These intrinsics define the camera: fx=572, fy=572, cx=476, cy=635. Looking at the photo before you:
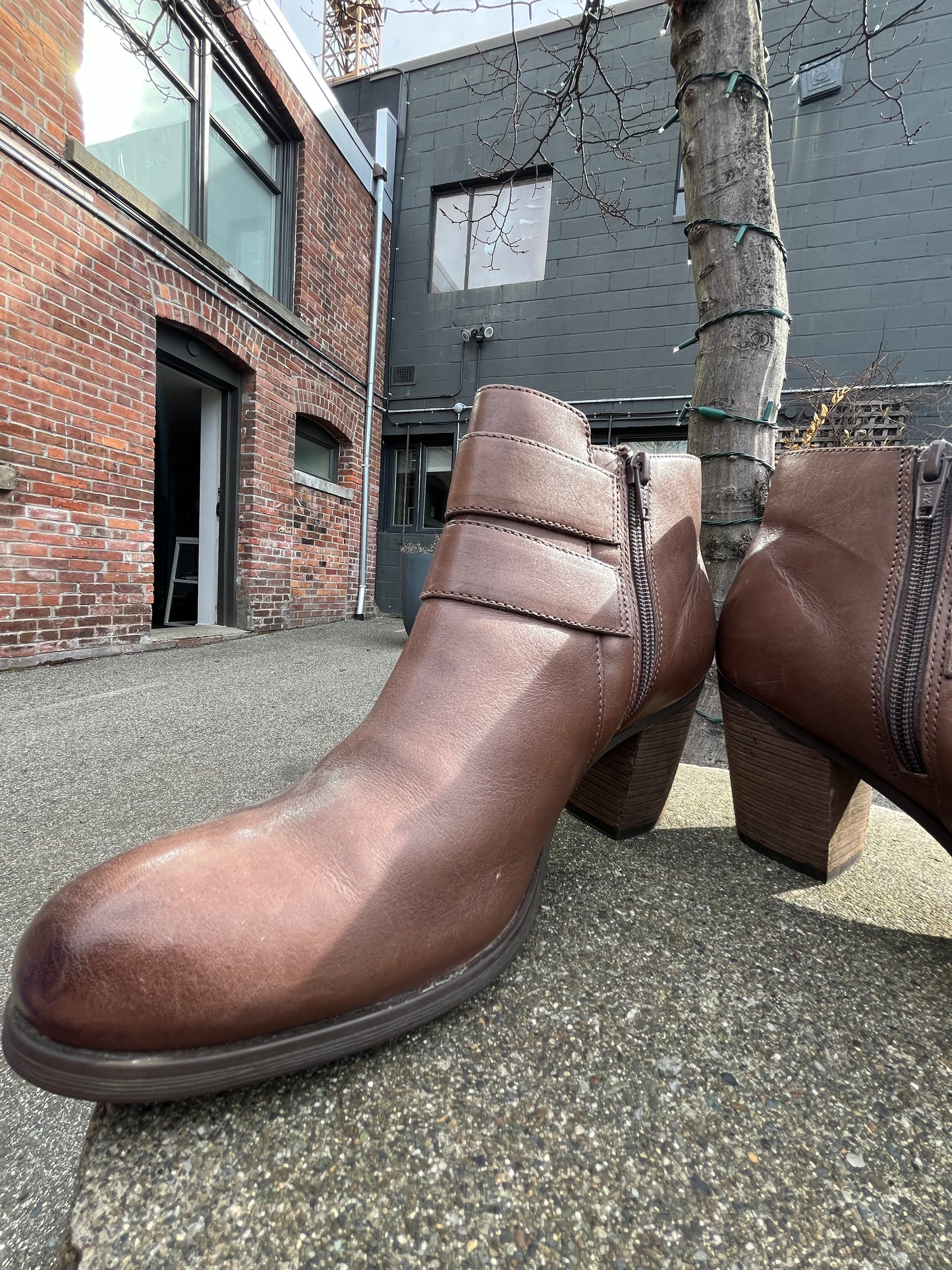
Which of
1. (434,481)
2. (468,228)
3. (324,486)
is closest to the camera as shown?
(324,486)

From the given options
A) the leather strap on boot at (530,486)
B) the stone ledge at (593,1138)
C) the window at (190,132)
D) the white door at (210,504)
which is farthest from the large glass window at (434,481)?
the stone ledge at (593,1138)

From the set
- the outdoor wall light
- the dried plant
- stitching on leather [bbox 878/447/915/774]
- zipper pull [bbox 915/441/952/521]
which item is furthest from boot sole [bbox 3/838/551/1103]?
the outdoor wall light

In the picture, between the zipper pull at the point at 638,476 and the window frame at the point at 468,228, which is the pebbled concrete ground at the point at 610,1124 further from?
the window frame at the point at 468,228

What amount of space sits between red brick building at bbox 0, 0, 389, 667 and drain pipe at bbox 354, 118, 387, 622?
0.09 m

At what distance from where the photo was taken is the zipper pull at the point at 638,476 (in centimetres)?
66

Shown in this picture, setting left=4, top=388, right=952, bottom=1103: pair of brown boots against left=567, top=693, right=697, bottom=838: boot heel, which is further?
left=567, top=693, right=697, bottom=838: boot heel

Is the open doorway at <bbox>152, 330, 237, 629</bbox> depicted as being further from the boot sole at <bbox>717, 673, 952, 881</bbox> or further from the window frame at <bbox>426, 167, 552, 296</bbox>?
the boot sole at <bbox>717, 673, 952, 881</bbox>

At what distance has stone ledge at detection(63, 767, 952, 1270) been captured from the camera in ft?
1.03

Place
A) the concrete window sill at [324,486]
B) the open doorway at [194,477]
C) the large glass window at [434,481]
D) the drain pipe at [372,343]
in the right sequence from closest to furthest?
the open doorway at [194,477] → the concrete window sill at [324,486] → the drain pipe at [372,343] → the large glass window at [434,481]

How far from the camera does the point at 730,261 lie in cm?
120

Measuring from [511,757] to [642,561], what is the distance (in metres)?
0.29

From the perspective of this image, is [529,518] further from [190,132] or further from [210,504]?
[190,132]

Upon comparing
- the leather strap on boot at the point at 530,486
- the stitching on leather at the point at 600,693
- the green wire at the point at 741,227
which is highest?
the green wire at the point at 741,227

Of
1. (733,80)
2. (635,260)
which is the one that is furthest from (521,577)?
(635,260)
